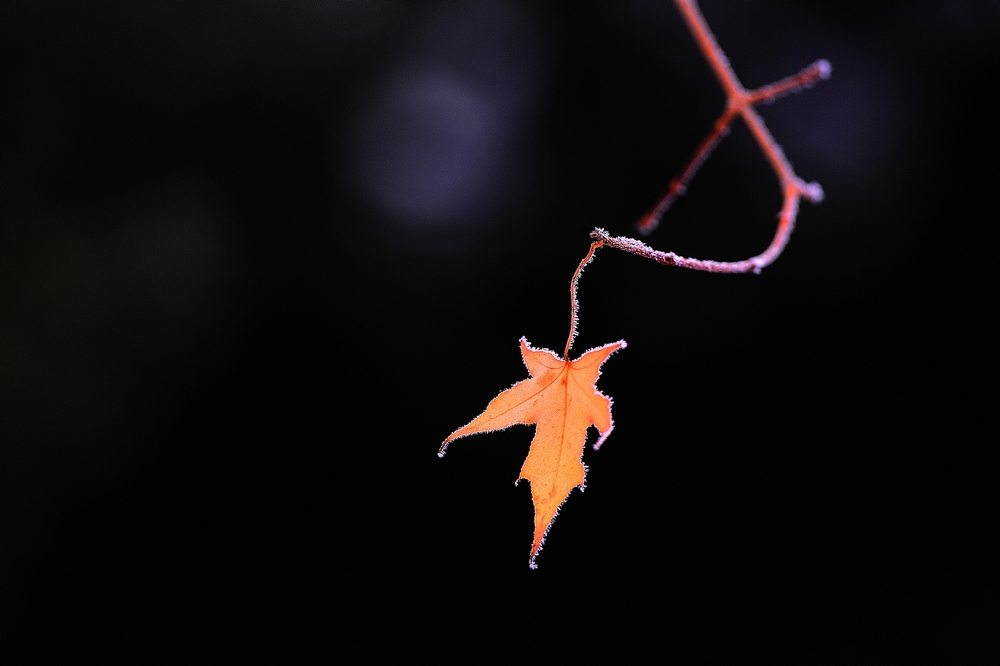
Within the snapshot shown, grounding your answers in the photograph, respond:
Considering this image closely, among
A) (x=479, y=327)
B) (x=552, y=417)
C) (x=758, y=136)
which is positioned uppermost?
(x=479, y=327)

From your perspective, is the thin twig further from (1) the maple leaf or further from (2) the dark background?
(2) the dark background

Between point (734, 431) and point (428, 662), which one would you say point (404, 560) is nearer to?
point (428, 662)

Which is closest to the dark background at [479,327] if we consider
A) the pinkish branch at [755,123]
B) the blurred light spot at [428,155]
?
the blurred light spot at [428,155]

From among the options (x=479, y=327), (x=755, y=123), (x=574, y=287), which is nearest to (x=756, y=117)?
(x=755, y=123)

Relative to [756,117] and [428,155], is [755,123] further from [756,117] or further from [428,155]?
[428,155]

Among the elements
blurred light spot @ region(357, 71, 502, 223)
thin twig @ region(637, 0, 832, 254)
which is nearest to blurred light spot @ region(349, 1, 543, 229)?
blurred light spot @ region(357, 71, 502, 223)

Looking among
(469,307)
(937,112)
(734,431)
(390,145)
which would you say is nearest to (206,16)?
(390,145)
